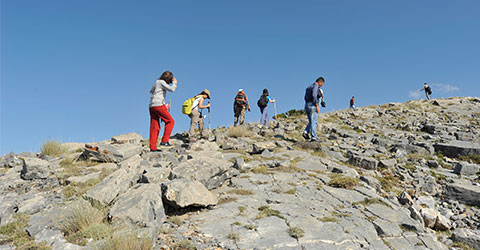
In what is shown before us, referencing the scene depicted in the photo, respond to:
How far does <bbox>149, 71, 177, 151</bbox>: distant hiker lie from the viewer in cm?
940

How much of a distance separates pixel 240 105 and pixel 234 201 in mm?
9989

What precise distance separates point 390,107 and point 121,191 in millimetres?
29277

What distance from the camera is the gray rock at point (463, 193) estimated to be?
804 cm

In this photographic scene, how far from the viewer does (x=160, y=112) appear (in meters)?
9.46

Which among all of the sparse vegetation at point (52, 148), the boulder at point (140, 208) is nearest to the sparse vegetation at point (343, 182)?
the boulder at point (140, 208)

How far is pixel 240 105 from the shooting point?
1555 cm

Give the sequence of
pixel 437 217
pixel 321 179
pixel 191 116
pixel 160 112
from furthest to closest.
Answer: pixel 191 116 → pixel 160 112 → pixel 321 179 → pixel 437 217

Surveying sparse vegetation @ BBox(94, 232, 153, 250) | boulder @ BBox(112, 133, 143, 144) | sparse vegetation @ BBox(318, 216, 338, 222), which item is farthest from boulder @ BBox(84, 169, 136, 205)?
boulder @ BBox(112, 133, 143, 144)

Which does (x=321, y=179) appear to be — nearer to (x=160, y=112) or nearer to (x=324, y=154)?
(x=324, y=154)

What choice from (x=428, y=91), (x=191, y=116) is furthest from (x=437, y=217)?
(x=428, y=91)

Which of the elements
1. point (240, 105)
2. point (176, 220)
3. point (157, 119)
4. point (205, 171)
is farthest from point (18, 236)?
point (240, 105)

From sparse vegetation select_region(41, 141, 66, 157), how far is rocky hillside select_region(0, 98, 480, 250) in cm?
4

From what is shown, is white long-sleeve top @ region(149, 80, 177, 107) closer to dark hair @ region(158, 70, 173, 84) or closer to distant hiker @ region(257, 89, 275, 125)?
dark hair @ region(158, 70, 173, 84)

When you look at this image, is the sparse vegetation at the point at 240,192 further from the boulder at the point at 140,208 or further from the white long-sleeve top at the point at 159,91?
the white long-sleeve top at the point at 159,91
